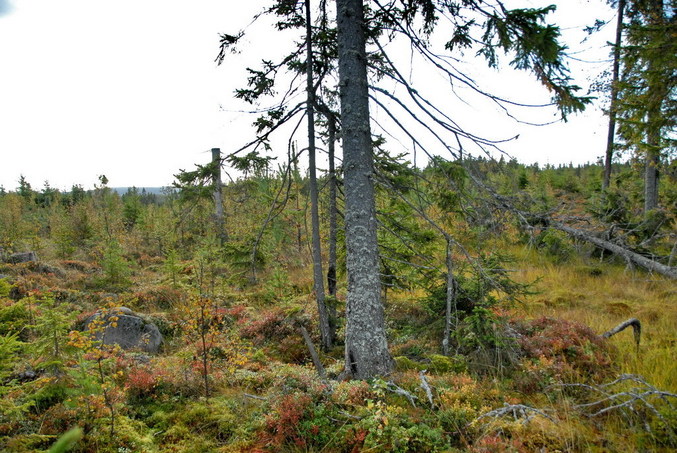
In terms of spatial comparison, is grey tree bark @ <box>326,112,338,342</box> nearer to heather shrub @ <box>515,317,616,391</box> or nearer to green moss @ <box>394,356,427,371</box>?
green moss @ <box>394,356,427,371</box>

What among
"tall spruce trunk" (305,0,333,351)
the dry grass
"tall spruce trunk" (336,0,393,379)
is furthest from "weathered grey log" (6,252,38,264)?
the dry grass

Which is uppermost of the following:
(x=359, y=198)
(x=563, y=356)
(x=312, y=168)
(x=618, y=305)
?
(x=312, y=168)

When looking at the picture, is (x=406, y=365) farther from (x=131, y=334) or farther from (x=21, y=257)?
(x=21, y=257)

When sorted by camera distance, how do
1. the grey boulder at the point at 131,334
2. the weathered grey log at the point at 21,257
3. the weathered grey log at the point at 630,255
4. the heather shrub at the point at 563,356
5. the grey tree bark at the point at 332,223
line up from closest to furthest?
the weathered grey log at the point at 630,255 → the heather shrub at the point at 563,356 → the grey tree bark at the point at 332,223 → the grey boulder at the point at 131,334 → the weathered grey log at the point at 21,257

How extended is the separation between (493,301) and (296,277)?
29.7ft

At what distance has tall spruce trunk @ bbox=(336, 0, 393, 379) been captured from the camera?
4.61 m

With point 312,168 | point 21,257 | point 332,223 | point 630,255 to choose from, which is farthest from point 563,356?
point 21,257

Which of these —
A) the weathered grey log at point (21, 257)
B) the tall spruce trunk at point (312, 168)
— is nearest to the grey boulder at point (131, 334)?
the tall spruce trunk at point (312, 168)

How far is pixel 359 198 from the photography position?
4.65m

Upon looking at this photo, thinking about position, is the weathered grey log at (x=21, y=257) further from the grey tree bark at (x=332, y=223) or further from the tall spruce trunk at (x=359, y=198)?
the tall spruce trunk at (x=359, y=198)

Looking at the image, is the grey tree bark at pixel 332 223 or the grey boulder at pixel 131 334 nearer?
the grey tree bark at pixel 332 223

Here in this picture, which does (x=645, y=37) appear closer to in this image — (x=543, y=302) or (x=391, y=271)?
(x=543, y=302)

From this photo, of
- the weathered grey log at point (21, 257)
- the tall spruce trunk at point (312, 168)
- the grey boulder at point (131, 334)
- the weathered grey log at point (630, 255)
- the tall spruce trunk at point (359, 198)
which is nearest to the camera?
the weathered grey log at point (630, 255)

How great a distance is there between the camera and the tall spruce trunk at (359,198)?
4.61 meters
